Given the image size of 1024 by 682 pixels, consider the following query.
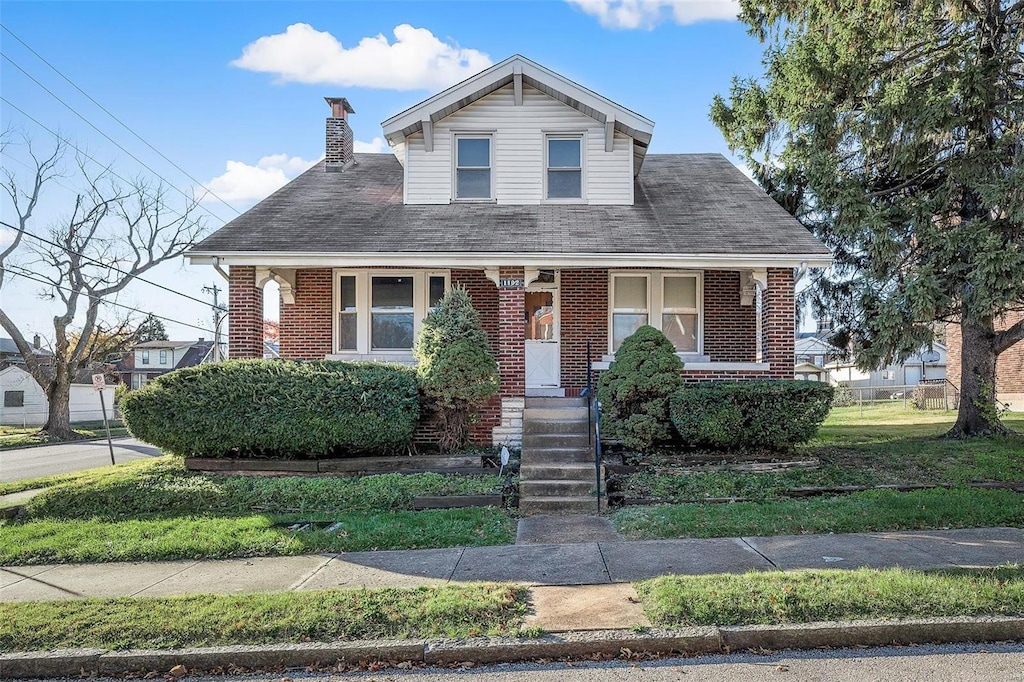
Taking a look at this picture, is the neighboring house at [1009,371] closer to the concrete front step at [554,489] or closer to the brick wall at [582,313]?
the brick wall at [582,313]

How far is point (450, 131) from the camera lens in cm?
1432

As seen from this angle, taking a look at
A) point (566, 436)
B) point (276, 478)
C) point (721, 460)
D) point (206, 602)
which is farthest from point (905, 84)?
point (206, 602)

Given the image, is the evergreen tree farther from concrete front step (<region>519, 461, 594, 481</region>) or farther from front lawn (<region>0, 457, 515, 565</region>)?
front lawn (<region>0, 457, 515, 565</region>)

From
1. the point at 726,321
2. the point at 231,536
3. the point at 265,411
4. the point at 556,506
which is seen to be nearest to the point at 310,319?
the point at 265,411

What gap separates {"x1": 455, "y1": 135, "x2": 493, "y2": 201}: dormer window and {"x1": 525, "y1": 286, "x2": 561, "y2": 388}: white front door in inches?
95.8

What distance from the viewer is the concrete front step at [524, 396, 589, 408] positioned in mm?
12094

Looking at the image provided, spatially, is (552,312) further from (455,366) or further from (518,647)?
(518,647)

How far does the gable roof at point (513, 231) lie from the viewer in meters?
12.1

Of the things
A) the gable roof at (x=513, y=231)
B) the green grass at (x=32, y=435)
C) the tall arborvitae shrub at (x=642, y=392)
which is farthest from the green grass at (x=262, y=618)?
the green grass at (x=32, y=435)

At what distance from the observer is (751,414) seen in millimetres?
10641

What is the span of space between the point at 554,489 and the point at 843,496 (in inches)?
153

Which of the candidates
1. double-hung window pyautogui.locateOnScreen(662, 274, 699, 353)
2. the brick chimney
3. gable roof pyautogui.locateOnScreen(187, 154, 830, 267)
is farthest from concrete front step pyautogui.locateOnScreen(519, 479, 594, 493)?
the brick chimney

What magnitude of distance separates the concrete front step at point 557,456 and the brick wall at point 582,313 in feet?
12.4

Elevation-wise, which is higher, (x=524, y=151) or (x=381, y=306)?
(x=524, y=151)
